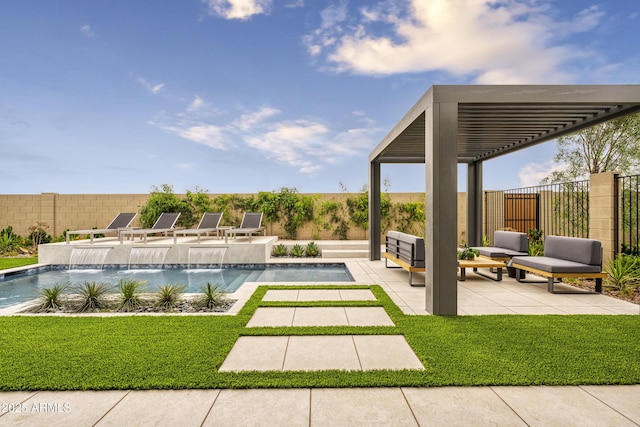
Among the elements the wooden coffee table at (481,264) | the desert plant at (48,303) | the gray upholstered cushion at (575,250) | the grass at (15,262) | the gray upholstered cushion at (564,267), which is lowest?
the grass at (15,262)

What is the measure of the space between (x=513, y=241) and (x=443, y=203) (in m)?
4.56

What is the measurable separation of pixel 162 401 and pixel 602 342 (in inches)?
164

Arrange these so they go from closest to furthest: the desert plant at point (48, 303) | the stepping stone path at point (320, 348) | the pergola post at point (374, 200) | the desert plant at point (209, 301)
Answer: the stepping stone path at point (320, 348) < the desert plant at point (48, 303) < the desert plant at point (209, 301) < the pergola post at point (374, 200)

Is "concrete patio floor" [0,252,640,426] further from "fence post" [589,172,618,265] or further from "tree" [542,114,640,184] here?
"tree" [542,114,640,184]

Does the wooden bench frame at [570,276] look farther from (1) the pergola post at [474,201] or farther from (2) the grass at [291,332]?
(1) the pergola post at [474,201]

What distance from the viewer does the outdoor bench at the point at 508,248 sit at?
23.6 ft

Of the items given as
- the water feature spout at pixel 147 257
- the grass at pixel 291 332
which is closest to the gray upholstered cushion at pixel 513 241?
the grass at pixel 291 332

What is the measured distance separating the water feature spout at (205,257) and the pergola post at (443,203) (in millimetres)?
6975

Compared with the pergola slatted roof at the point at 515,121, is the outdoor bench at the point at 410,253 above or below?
below

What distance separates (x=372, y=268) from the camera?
8273mm

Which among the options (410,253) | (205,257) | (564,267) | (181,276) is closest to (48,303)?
(181,276)

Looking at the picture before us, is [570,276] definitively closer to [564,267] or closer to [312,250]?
[564,267]

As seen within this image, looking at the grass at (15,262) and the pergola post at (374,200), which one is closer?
the grass at (15,262)

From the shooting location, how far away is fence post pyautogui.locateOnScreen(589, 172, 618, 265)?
21.7ft
